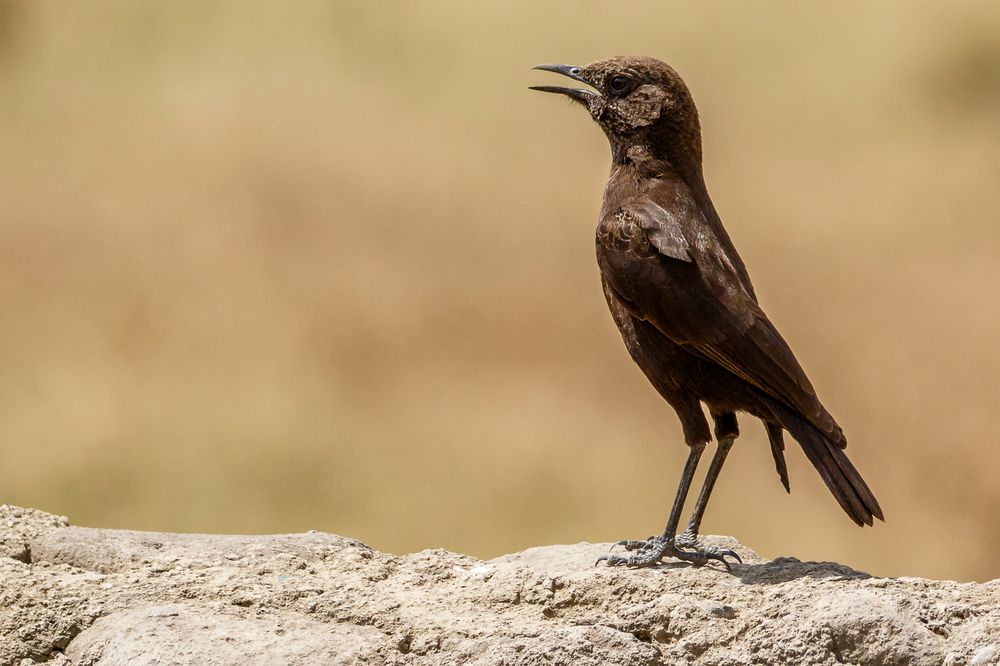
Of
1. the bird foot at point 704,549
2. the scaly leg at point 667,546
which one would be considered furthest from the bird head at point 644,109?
the bird foot at point 704,549

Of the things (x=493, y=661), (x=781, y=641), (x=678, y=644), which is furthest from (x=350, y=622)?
(x=781, y=641)

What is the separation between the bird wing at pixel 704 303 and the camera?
5094mm

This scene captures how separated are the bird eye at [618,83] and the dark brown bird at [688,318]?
89 millimetres

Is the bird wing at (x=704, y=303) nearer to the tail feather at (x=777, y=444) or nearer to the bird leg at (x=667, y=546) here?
the tail feather at (x=777, y=444)

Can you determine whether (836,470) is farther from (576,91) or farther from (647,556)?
(576,91)

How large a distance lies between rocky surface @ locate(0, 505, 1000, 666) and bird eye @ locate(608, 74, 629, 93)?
225 centimetres

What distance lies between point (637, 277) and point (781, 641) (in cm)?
171

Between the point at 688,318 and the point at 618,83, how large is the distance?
1.41 metres

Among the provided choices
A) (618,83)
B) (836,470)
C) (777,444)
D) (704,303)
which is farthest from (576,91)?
(836,470)

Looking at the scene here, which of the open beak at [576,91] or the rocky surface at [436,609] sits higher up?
the open beak at [576,91]

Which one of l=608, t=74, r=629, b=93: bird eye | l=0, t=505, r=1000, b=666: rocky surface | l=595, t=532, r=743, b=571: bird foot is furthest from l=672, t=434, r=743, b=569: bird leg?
l=608, t=74, r=629, b=93: bird eye

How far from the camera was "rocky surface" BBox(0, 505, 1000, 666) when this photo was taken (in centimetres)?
414

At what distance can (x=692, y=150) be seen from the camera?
234 inches

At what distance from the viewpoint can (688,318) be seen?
5199mm
